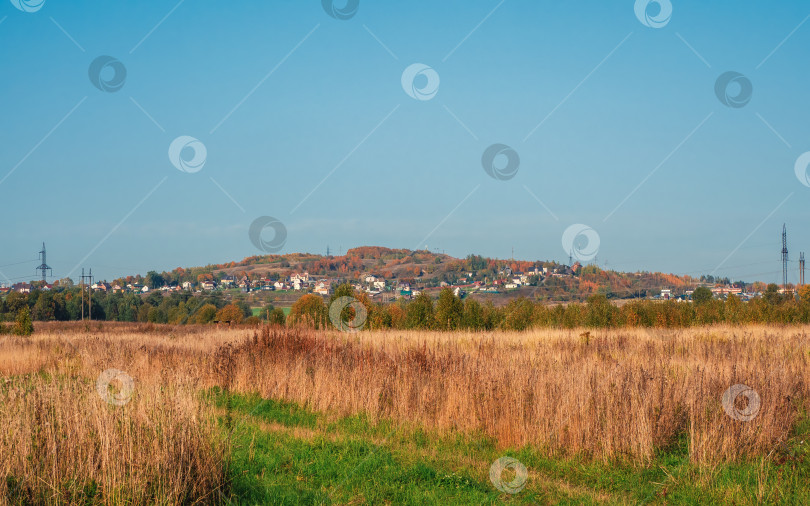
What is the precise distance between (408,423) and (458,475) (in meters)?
2.65

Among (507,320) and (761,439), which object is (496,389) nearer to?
(761,439)

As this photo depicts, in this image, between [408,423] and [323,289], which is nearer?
[408,423]

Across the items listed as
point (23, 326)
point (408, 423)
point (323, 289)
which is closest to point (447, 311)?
point (23, 326)

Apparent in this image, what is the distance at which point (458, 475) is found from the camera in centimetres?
639

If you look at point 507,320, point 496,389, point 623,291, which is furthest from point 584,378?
point 623,291

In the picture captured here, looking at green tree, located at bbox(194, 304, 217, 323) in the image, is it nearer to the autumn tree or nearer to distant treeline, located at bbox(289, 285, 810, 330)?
the autumn tree

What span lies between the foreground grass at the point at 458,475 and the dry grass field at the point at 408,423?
34 mm

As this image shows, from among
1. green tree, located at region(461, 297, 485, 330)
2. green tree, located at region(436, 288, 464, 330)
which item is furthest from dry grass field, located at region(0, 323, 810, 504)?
green tree, located at region(461, 297, 485, 330)

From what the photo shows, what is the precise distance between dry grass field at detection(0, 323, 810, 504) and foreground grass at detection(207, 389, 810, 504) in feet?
0.11

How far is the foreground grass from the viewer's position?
578cm

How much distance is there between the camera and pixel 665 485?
6.20 m

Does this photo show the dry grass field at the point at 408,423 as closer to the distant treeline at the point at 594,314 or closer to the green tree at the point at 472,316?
the distant treeline at the point at 594,314

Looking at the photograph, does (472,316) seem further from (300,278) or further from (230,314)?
(300,278)

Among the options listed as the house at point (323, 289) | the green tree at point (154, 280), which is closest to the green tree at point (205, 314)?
the house at point (323, 289)
